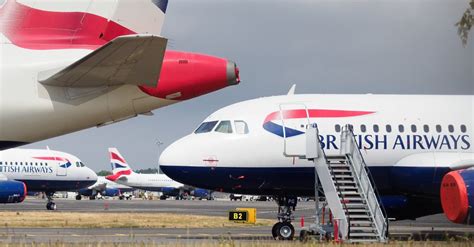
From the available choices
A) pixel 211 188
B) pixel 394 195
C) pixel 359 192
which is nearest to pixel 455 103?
pixel 394 195

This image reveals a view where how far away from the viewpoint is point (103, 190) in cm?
12744

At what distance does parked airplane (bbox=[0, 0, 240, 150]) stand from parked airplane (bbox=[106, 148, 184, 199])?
112m

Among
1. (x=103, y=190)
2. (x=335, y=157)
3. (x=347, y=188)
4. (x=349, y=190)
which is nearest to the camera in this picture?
(x=347, y=188)

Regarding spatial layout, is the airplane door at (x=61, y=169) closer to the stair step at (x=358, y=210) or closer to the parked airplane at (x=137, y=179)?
the stair step at (x=358, y=210)

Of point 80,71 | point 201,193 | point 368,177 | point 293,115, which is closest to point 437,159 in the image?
point 368,177

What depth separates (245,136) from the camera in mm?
26734

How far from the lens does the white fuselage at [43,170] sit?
67.6 metres

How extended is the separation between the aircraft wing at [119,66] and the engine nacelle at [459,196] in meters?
8.44

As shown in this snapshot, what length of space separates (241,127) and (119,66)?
14.0 metres

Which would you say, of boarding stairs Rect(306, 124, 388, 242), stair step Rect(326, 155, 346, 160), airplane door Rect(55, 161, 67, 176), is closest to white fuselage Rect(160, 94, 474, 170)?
stair step Rect(326, 155, 346, 160)

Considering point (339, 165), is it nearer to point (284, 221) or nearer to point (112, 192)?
point (284, 221)

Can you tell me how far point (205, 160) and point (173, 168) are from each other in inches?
39.8

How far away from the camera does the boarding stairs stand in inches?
931

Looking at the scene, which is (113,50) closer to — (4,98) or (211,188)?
(4,98)
